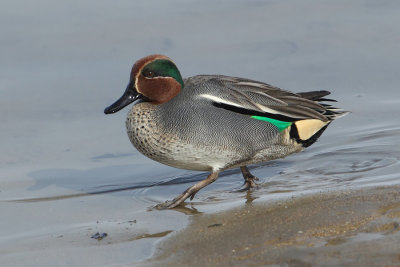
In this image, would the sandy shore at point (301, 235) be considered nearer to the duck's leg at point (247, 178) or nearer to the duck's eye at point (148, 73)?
the duck's leg at point (247, 178)

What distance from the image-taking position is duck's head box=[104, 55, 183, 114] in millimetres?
6039

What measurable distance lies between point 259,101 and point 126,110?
2668 mm

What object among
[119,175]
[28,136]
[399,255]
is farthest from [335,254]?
[28,136]

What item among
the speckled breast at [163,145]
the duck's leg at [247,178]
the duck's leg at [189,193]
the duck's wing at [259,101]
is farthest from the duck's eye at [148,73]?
the duck's leg at [247,178]

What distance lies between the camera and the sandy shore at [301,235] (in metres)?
3.94

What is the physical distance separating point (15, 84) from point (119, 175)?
220 cm

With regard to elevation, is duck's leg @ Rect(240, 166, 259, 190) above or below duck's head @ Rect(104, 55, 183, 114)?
below

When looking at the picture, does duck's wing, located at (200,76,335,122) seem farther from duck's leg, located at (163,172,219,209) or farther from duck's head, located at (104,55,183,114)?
duck's leg, located at (163,172,219,209)

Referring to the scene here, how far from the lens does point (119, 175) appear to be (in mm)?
7000

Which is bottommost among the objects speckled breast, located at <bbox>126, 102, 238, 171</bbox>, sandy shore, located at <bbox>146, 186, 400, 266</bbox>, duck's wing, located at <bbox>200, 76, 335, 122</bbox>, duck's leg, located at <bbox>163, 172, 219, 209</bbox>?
sandy shore, located at <bbox>146, 186, 400, 266</bbox>

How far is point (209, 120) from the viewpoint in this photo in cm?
589

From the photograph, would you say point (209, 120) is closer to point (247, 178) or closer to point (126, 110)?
point (247, 178)

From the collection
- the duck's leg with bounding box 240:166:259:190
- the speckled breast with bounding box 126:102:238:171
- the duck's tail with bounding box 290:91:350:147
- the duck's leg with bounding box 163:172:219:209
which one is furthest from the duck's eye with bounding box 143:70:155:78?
the duck's tail with bounding box 290:91:350:147

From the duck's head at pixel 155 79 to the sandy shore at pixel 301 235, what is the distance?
1235mm
